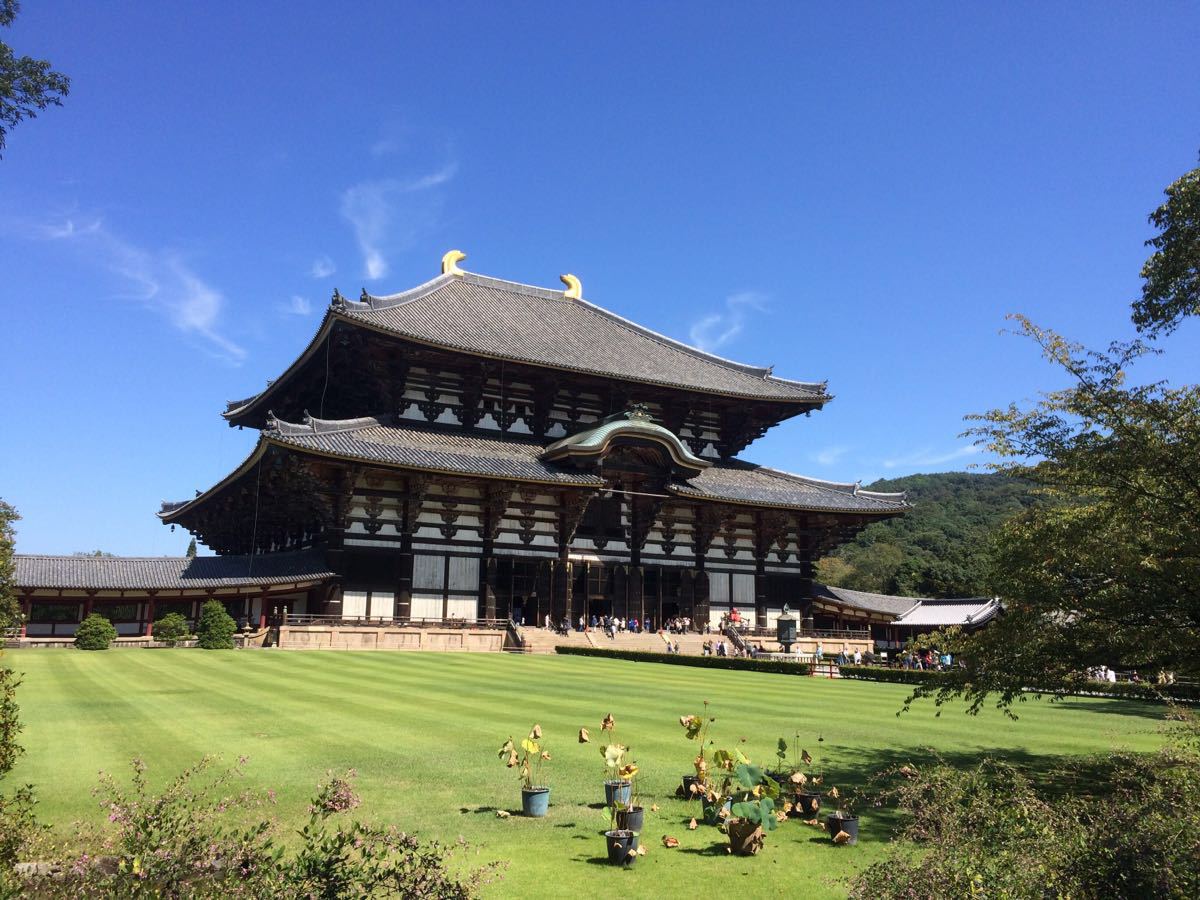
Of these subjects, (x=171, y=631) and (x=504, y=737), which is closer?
(x=504, y=737)

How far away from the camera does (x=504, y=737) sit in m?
13.1

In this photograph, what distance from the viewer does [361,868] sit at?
5484 millimetres

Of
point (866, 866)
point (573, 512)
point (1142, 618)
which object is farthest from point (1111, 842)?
point (573, 512)

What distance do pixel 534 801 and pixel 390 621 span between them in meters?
28.0

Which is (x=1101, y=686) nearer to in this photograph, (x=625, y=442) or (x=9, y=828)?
(x=625, y=442)

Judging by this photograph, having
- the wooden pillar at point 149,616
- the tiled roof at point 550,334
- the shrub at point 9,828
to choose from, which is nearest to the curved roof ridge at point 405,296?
the tiled roof at point 550,334

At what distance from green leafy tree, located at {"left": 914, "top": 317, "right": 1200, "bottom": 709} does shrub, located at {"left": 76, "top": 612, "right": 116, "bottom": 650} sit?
30.0 meters

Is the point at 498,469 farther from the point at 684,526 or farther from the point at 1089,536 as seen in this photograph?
the point at 1089,536

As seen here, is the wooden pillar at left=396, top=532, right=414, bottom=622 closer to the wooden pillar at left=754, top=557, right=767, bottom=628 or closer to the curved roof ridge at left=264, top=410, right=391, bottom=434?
the curved roof ridge at left=264, top=410, right=391, bottom=434

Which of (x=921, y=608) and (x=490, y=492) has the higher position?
(x=490, y=492)

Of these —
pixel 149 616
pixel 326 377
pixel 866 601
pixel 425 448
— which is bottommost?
pixel 149 616

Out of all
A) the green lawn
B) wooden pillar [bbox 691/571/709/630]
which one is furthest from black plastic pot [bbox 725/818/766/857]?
wooden pillar [bbox 691/571/709/630]

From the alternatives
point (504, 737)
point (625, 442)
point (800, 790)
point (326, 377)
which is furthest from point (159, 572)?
point (800, 790)

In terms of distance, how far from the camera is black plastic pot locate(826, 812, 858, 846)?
27.6ft
